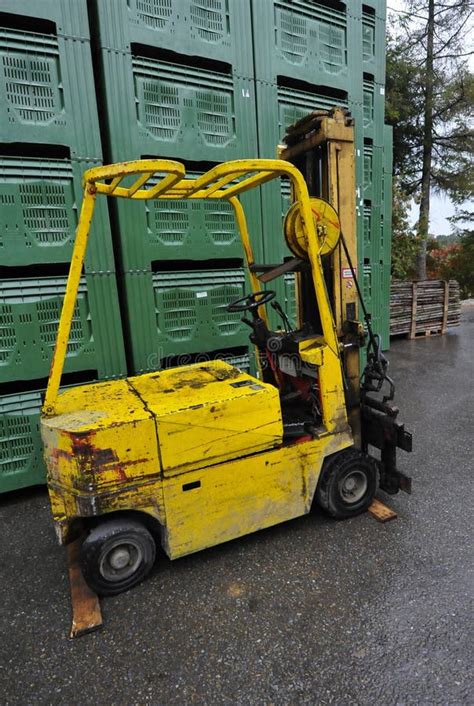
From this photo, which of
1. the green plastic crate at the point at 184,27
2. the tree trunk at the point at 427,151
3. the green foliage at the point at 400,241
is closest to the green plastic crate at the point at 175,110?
the green plastic crate at the point at 184,27

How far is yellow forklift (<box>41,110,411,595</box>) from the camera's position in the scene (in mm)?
2363

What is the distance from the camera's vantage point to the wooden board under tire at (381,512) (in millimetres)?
3107

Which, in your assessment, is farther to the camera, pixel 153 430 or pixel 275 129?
pixel 275 129

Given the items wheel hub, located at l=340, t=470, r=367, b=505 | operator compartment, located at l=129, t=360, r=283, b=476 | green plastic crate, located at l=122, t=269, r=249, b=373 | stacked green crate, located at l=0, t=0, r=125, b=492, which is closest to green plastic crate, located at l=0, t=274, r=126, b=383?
stacked green crate, located at l=0, t=0, r=125, b=492

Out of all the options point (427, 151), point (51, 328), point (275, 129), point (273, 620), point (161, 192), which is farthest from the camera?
point (427, 151)

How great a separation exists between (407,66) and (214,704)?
17.4 meters

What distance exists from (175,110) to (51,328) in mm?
2281

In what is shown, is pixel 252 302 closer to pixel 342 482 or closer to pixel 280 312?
pixel 280 312

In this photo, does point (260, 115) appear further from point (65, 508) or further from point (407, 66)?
point (407, 66)

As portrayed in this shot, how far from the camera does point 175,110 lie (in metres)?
3.91

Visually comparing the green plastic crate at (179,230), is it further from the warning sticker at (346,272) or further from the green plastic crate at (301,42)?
the warning sticker at (346,272)

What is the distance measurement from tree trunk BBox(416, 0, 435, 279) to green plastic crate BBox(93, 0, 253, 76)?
1109 cm

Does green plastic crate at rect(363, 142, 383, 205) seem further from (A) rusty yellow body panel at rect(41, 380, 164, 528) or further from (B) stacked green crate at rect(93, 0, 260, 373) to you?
(A) rusty yellow body panel at rect(41, 380, 164, 528)

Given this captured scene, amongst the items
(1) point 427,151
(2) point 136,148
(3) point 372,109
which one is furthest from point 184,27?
(1) point 427,151
